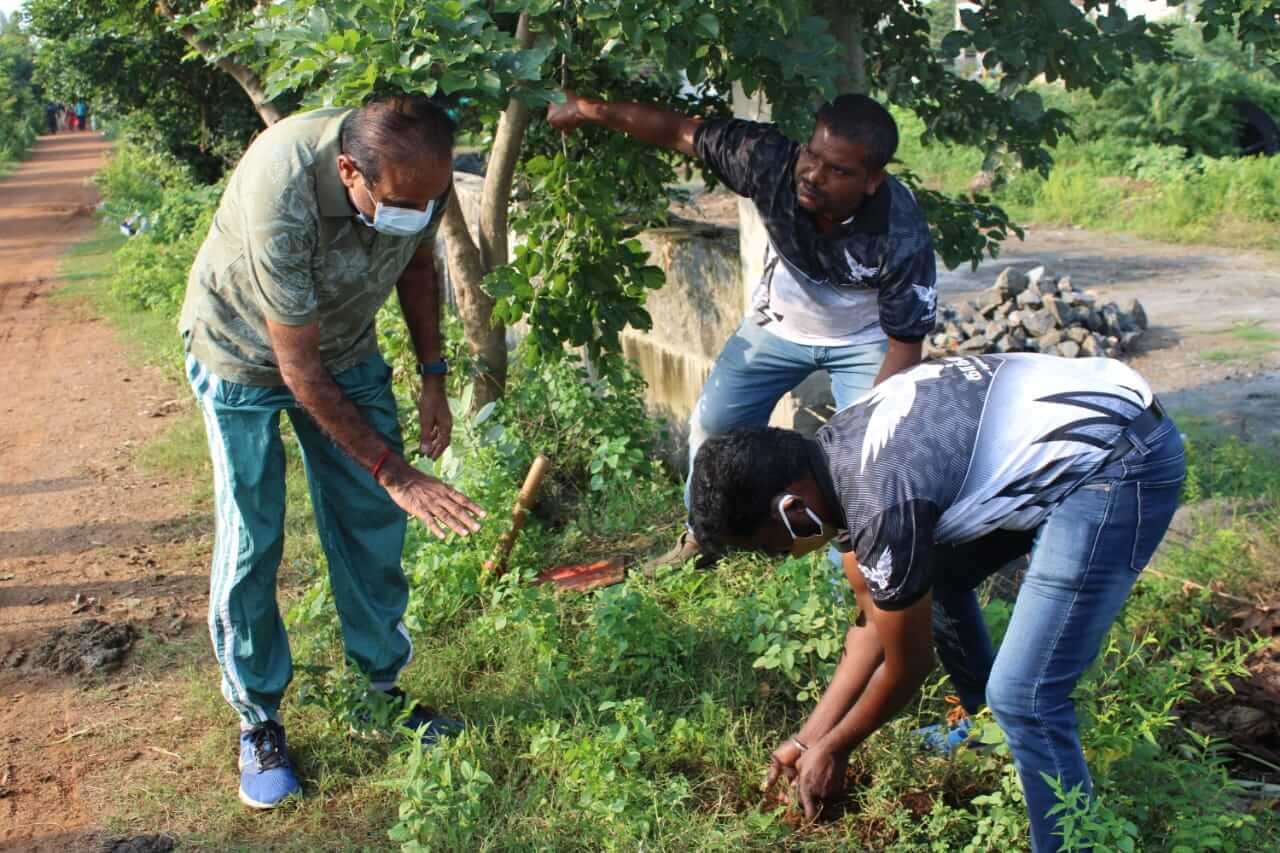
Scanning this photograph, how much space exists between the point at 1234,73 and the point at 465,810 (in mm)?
15796

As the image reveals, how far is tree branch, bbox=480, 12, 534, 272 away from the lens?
4.65 meters

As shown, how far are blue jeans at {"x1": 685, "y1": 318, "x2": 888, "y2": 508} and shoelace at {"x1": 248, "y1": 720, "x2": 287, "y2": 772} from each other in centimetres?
152

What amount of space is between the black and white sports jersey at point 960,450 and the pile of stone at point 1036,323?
5250 millimetres

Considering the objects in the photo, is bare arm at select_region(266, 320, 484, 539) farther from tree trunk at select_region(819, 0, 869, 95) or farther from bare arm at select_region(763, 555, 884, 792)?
tree trunk at select_region(819, 0, 869, 95)

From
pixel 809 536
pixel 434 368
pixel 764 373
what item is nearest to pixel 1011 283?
pixel 764 373

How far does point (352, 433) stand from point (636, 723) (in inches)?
40.8

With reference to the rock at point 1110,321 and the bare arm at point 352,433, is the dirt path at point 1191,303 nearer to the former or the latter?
the rock at point 1110,321

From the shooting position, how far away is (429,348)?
147 inches

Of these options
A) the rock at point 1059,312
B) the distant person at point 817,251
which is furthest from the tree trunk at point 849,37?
the rock at point 1059,312

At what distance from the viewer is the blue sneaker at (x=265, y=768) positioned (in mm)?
3348

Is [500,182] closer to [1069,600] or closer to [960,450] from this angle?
[960,450]

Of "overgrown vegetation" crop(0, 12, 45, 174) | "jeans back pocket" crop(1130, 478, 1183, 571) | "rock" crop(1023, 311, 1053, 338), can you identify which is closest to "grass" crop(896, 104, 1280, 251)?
"rock" crop(1023, 311, 1053, 338)

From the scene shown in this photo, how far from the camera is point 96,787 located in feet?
11.5

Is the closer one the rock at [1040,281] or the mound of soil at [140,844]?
the mound of soil at [140,844]
